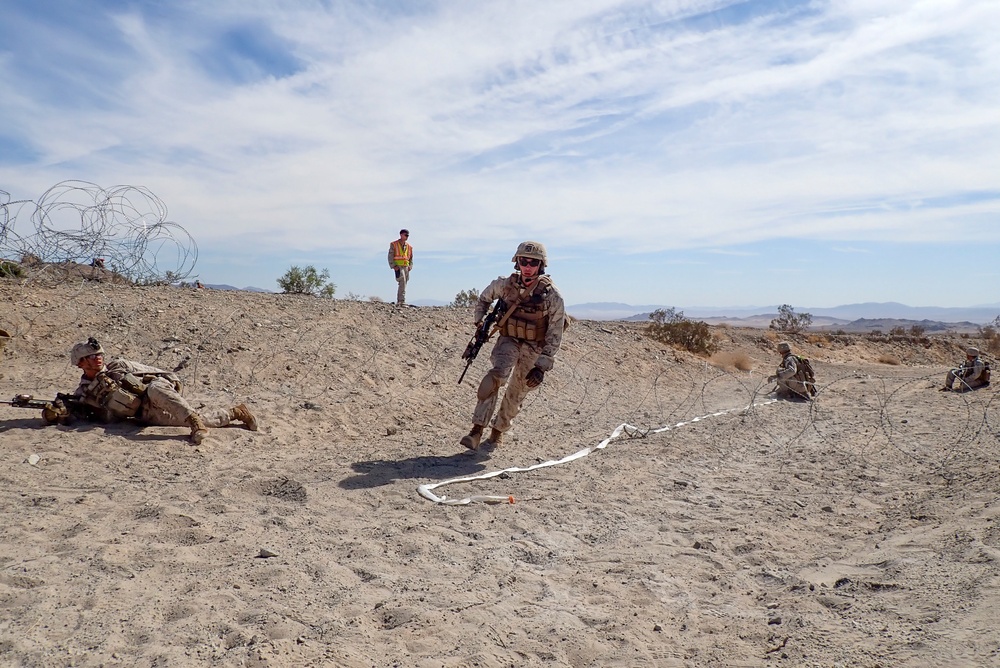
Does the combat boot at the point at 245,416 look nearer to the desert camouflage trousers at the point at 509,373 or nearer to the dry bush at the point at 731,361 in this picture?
the desert camouflage trousers at the point at 509,373

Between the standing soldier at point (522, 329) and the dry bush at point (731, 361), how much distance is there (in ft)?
36.2

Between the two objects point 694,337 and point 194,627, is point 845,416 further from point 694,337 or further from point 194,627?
point 694,337

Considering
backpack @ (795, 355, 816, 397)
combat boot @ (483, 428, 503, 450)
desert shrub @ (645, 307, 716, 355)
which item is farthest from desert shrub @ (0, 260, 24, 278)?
desert shrub @ (645, 307, 716, 355)

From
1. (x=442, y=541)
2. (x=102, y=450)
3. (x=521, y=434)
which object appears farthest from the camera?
(x=521, y=434)

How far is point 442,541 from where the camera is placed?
424 centimetres

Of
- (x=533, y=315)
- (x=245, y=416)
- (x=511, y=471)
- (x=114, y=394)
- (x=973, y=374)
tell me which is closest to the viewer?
(x=511, y=471)

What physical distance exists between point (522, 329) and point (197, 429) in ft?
9.58

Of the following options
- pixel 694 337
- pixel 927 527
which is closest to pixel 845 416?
pixel 927 527

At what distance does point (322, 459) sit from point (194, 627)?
3228mm

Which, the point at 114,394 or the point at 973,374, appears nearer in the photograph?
the point at 114,394

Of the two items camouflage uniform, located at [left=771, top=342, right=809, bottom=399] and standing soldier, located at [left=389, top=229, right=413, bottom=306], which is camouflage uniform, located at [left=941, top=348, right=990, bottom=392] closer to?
camouflage uniform, located at [left=771, top=342, right=809, bottom=399]

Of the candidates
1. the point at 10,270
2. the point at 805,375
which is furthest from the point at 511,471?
the point at 10,270

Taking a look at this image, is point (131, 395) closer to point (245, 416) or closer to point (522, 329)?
point (245, 416)

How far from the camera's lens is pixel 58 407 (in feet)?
20.2
